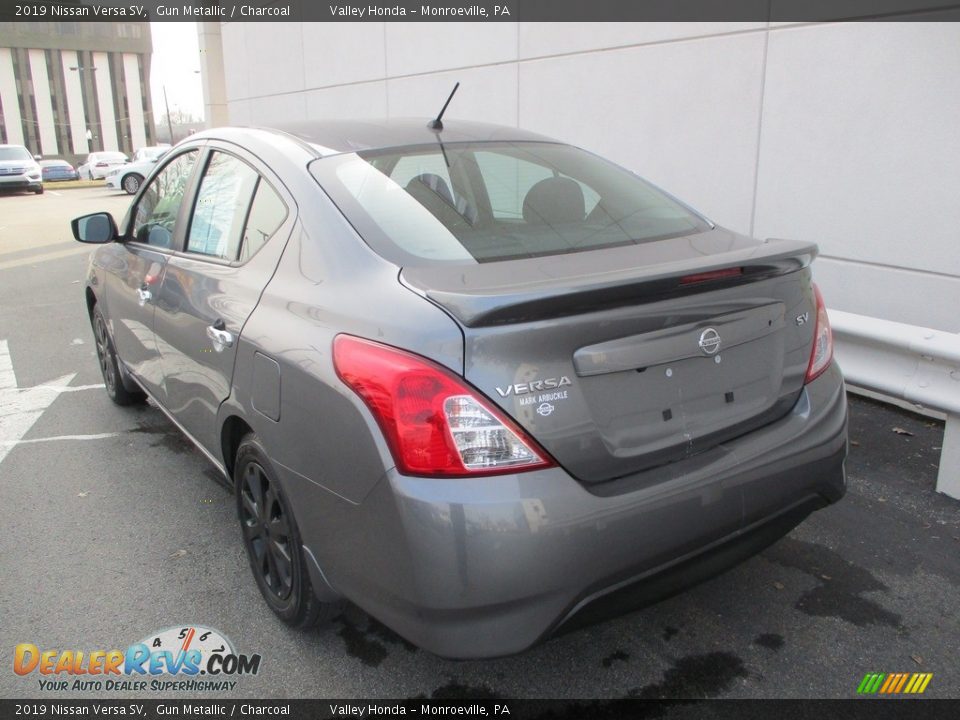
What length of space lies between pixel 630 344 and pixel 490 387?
1.34 ft

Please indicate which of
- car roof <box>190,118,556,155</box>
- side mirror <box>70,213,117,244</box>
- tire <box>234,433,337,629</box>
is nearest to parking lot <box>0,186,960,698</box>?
tire <box>234,433,337,629</box>

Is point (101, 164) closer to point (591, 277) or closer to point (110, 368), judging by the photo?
point (110, 368)

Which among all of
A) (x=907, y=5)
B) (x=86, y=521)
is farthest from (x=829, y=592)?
(x=907, y=5)

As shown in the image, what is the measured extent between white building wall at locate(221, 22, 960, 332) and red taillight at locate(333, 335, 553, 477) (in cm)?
382

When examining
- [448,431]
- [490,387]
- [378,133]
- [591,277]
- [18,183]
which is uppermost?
[378,133]

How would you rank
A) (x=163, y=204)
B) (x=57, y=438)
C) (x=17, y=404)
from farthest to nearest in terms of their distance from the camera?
(x=17, y=404)
(x=57, y=438)
(x=163, y=204)

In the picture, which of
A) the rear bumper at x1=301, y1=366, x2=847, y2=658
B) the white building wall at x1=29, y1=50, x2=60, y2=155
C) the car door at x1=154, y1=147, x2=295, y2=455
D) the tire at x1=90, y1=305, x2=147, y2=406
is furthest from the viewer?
the white building wall at x1=29, y1=50, x2=60, y2=155

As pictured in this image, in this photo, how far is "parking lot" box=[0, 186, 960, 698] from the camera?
2.49 m

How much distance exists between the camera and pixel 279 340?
2424 mm

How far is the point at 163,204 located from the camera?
12.8 ft

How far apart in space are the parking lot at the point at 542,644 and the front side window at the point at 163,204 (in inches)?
48.1

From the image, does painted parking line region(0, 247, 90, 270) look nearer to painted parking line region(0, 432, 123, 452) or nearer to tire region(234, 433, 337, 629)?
painted parking line region(0, 432, 123, 452)

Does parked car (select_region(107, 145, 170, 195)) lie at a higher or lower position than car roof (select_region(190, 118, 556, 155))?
lower

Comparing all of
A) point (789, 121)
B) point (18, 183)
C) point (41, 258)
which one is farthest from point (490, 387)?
point (18, 183)
